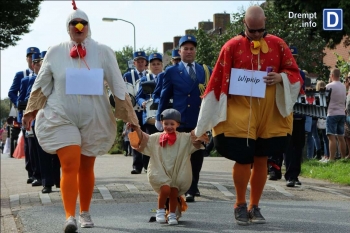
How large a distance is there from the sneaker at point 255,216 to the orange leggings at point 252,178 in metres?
0.06

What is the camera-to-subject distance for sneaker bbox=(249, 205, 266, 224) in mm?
8648

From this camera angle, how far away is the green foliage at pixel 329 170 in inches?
551

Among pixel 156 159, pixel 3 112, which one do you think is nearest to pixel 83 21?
pixel 156 159

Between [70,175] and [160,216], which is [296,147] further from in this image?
[70,175]

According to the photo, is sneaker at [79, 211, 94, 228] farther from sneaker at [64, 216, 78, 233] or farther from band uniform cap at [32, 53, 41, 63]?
band uniform cap at [32, 53, 41, 63]

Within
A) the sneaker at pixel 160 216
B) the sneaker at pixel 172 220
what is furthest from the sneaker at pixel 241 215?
the sneaker at pixel 160 216

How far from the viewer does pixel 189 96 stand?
36.2ft

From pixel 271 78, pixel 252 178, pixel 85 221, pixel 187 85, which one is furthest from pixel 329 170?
pixel 85 221

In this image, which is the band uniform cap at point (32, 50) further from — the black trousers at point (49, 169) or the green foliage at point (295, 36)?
the green foliage at point (295, 36)

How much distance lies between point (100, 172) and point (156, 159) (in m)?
8.82

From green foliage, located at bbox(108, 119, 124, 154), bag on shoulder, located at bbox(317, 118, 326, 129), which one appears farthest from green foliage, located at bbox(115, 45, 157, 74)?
bag on shoulder, located at bbox(317, 118, 326, 129)

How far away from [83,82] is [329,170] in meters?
7.41

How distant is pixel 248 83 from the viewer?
8.38m

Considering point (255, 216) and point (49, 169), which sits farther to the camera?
point (49, 169)
